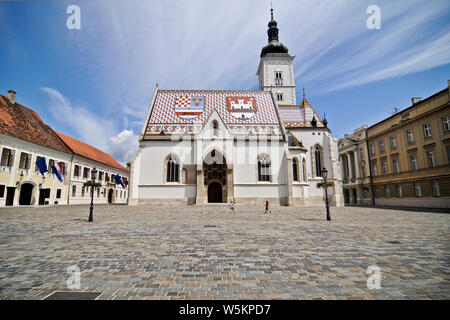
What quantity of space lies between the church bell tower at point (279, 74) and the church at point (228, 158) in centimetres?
1374

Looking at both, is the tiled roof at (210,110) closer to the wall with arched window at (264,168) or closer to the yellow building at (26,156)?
the wall with arched window at (264,168)

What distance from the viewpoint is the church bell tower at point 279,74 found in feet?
148

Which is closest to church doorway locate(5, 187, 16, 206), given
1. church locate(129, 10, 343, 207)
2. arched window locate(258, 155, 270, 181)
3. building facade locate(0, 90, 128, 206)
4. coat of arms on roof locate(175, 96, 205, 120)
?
building facade locate(0, 90, 128, 206)

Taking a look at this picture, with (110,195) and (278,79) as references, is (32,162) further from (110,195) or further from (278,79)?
(278,79)

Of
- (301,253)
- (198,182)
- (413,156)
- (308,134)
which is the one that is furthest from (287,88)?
(301,253)

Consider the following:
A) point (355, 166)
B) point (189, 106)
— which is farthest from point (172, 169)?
point (355, 166)

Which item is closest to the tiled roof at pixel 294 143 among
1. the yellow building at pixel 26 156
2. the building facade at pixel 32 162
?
the building facade at pixel 32 162

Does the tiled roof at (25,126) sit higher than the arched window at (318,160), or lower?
higher

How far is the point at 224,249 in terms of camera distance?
20.1ft

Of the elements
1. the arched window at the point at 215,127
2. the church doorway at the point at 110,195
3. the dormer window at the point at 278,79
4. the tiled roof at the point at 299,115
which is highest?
the dormer window at the point at 278,79

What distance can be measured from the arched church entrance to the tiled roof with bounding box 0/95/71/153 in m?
21.0

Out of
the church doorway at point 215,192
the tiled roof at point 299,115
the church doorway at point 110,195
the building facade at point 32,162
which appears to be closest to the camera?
the building facade at point 32,162
